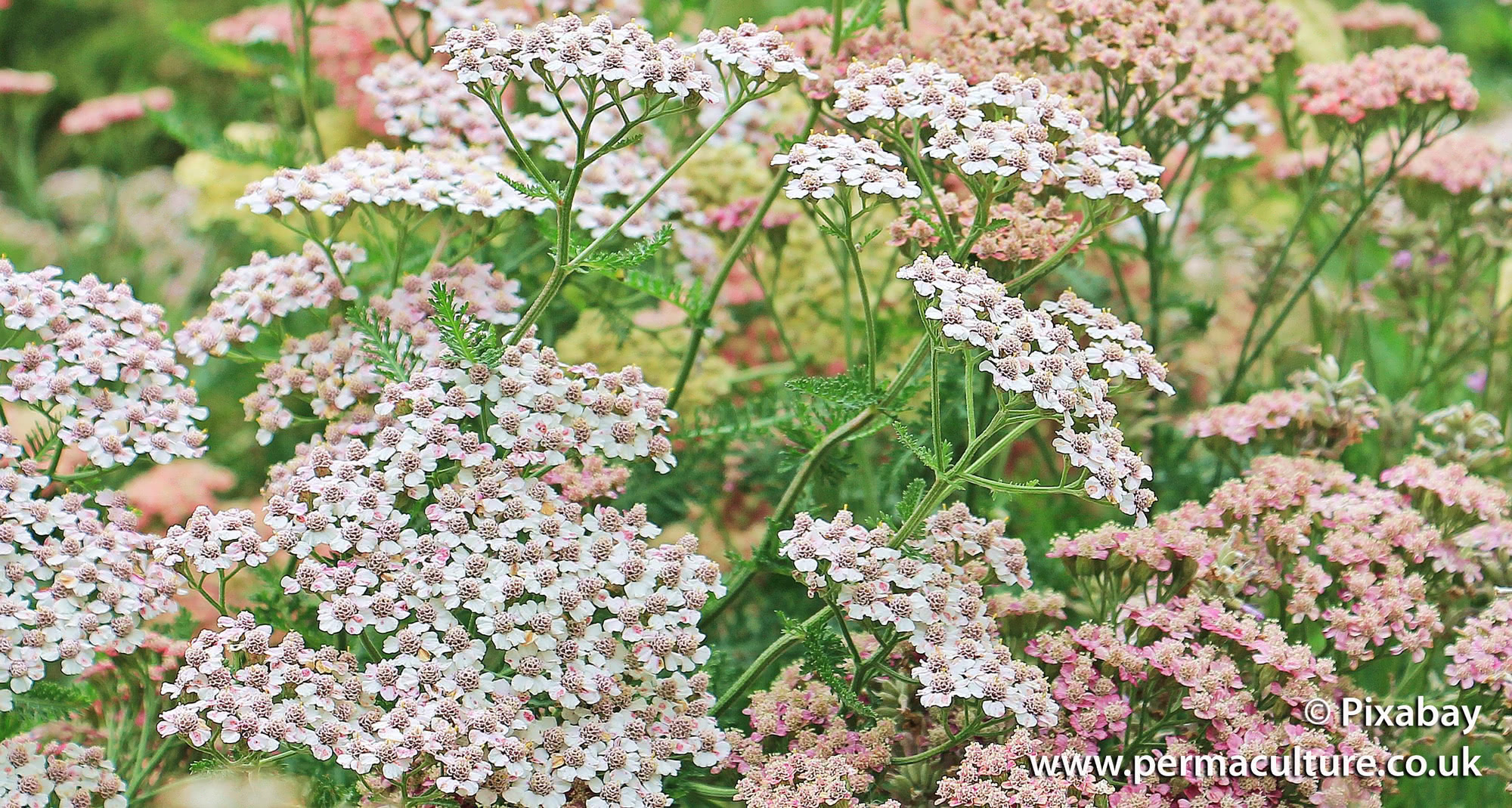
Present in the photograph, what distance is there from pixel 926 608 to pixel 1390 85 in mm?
1365

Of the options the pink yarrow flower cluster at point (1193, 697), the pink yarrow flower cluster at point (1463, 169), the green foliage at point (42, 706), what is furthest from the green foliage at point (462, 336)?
the pink yarrow flower cluster at point (1463, 169)

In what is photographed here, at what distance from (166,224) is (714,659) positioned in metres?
3.19

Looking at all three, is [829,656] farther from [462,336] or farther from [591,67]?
[591,67]

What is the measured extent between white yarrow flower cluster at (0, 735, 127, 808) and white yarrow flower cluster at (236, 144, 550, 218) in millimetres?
776

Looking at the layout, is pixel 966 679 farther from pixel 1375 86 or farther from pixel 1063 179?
pixel 1375 86

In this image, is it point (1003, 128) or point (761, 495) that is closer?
point (1003, 128)

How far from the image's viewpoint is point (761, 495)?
2592mm

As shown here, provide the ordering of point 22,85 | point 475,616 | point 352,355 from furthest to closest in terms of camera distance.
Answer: point 22,85
point 352,355
point 475,616

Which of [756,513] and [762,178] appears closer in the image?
[762,178]

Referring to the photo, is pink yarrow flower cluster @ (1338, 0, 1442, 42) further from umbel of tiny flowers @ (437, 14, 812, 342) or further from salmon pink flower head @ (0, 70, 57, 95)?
salmon pink flower head @ (0, 70, 57, 95)

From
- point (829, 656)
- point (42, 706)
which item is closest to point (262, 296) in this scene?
point (42, 706)

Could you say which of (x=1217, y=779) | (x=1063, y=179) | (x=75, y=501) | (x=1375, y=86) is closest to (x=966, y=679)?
(x=1217, y=779)

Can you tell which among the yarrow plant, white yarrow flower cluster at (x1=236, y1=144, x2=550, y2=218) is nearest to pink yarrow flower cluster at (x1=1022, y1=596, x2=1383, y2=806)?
the yarrow plant

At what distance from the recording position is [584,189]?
2.21 meters
